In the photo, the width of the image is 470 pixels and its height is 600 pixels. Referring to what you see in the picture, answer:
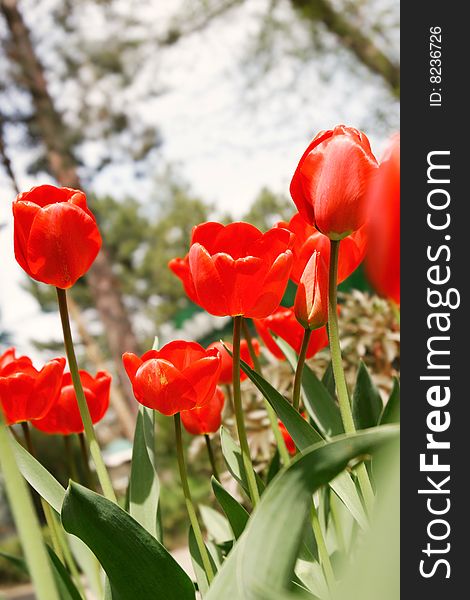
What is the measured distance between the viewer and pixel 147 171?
9391 millimetres

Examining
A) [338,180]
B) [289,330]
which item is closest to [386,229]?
[338,180]

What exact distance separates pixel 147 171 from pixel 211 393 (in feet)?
30.0

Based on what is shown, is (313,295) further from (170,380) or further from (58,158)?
(58,158)

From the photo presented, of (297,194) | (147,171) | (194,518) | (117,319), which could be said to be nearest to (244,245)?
(297,194)

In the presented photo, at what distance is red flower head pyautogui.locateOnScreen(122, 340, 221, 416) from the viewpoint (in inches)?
17.9

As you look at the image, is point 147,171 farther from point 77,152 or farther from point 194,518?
point 194,518

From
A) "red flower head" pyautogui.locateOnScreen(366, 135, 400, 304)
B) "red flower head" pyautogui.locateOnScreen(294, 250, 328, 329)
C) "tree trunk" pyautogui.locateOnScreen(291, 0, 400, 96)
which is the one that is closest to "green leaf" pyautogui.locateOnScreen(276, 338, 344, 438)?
"red flower head" pyautogui.locateOnScreen(294, 250, 328, 329)

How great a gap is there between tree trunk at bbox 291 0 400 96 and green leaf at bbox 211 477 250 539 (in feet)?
22.1

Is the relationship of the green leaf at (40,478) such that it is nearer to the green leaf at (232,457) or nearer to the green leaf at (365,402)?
the green leaf at (232,457)

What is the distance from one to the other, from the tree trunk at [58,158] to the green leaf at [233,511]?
657 cm

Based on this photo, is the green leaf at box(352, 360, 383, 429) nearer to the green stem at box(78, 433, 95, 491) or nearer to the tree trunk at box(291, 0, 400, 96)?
the green stem at box(78, 433, 95, 491)

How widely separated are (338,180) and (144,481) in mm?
233

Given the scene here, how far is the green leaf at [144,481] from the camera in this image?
47 cm

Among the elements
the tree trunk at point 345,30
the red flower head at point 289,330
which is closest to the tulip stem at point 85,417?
the red flower head at point 289,330
